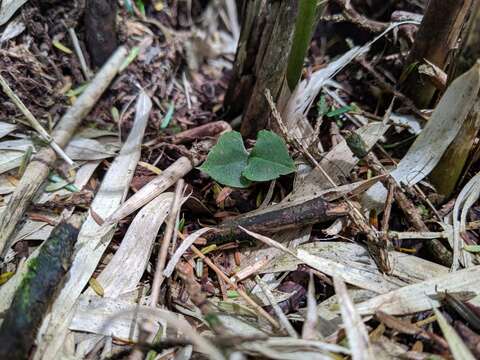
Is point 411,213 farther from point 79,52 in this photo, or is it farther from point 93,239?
point 79,52

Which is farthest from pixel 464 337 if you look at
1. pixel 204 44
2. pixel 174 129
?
pixel 204 44

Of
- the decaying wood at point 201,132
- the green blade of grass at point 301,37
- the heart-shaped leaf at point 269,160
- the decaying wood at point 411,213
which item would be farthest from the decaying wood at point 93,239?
the decaying wood at point 411,213

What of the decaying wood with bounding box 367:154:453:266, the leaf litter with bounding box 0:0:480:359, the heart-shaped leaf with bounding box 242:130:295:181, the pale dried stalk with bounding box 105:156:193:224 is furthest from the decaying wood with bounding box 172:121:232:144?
the decaying wood with bounding box 367:154:453:266

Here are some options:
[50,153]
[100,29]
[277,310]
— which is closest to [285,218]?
[277,310]

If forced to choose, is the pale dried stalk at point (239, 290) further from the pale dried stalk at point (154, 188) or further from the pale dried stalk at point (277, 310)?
the pale dried stalk at point (154, 188)

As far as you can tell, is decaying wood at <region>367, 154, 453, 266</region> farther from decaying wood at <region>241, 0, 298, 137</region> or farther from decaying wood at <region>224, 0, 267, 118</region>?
decaying wood at <region>224, 0, 267, 118</region>

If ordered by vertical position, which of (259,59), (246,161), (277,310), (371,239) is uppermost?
(259,59)

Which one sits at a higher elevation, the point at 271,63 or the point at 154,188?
the point at 271,63
